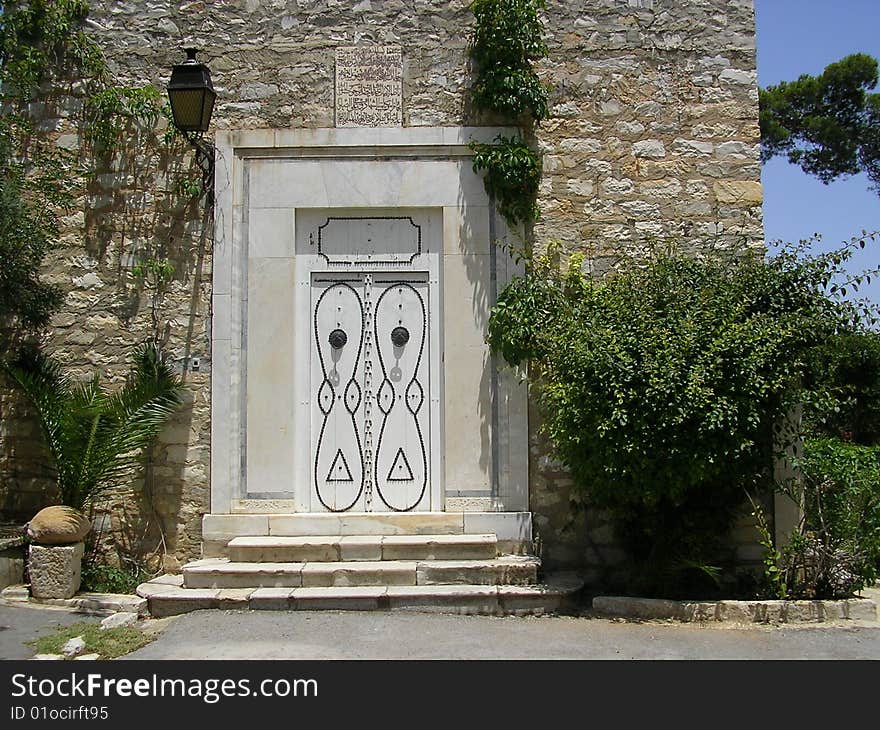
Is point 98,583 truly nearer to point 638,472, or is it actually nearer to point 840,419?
point 638,472

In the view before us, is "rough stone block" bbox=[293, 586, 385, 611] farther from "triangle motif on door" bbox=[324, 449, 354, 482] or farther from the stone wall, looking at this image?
the stone wall

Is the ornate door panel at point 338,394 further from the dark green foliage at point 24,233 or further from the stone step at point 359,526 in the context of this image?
the dark green foliage at point 24,233

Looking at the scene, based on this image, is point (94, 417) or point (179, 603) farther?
point (94, 417)

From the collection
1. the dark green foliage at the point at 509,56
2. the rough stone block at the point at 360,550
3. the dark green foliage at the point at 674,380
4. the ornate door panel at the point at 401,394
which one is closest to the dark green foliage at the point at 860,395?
the dark green foliage at the point at 674,380

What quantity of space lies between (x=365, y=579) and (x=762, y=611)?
2.87 m

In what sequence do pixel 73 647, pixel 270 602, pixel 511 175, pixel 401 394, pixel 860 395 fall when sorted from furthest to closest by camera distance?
pixel 860 395, pixel 401 394, pixel 511 175, pixel 270 602, pixel 73 647

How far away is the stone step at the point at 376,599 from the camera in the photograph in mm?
6430

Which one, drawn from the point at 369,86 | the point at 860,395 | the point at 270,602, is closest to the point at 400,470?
the point at 270,602

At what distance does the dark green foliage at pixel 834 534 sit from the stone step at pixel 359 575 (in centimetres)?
196

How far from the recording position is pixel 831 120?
15789mm

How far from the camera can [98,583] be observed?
7059 mm

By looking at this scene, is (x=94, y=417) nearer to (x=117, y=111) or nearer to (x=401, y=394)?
(x=401, y=394)

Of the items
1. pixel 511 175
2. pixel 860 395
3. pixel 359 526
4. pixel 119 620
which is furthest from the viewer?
pixel 860 395
